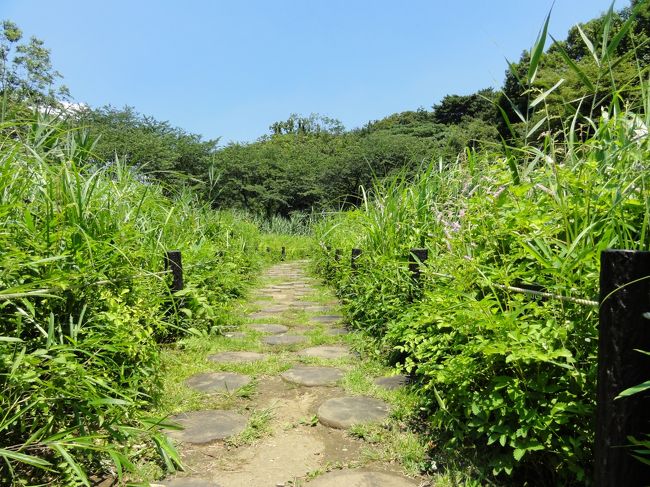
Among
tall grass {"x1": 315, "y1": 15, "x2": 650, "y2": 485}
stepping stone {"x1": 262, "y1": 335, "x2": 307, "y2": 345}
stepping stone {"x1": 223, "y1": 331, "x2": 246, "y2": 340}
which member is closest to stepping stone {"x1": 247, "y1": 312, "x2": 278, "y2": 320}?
stepping stone {"x1": 223, "y1": 331, "x2": 246, "y2": 340}

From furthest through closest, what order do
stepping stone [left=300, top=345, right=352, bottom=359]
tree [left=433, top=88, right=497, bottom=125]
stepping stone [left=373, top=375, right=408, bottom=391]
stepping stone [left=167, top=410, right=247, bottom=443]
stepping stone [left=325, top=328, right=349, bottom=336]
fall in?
tree [left=433, top=88, right=497, bottom=125], stepping stone [left=325, top=328, right=349, bottom=336], stepping stone [left=300, top=345, right=352, bottom=359], stepping stone [left=373, top=375, right=408, bottom=391], stepping stone [left=167, top=410, right=247, bottom=443]

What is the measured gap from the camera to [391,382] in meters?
2.59

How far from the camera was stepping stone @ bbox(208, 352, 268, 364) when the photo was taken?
10.1ft

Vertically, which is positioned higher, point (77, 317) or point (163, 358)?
point (77, 317)

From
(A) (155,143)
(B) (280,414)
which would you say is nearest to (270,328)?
(B) (280,414)

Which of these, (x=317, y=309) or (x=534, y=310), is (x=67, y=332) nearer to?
(x=534, y=310)

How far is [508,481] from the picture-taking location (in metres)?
1.46

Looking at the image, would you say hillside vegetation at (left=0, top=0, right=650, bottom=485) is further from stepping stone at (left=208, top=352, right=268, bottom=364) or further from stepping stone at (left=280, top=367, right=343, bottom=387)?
stepping stone at (left=208, top=352, right=268, bottom=364)

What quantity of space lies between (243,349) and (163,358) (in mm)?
768

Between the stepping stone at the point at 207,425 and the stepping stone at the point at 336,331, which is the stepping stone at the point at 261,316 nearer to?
the stepping stone at the point at 336,331

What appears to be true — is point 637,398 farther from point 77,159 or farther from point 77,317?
point 77,159

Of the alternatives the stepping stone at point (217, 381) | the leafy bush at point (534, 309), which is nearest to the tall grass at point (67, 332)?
the stepping stone at point (217, 381)

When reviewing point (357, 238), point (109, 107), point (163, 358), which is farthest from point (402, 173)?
point (109, 107)

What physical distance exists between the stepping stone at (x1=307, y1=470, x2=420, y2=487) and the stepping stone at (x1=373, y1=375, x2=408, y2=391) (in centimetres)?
83
